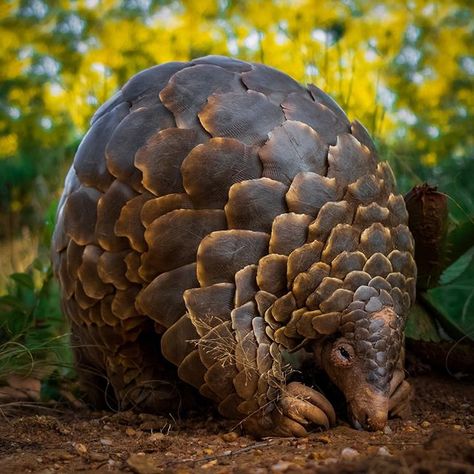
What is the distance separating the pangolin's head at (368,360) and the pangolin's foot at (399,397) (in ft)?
0.33

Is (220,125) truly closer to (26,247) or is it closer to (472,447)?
(472,447)

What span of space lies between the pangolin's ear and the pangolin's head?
0.07 feet

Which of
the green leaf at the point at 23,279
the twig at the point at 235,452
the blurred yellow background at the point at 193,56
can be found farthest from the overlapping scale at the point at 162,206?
the blurred yellow background at the point at 193,56

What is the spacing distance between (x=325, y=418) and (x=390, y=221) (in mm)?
704

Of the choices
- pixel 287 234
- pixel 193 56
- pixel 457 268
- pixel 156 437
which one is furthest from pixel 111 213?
pixel 193 56

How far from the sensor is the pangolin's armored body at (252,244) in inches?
95.7

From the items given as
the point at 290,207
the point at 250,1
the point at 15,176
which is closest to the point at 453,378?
the point at 290,207

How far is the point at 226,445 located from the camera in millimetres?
2375

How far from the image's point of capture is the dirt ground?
1814 millimetres

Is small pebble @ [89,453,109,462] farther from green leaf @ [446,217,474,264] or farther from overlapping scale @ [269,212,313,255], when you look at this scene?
green leaf @ [446,217,474,264]

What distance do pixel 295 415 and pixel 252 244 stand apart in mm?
563

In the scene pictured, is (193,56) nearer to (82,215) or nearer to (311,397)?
(82,215)

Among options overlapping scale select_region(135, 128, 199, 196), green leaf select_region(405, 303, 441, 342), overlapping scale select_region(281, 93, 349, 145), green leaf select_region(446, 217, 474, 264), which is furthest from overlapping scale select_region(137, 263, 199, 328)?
green leaf select_region(446, 217, 474, 264)

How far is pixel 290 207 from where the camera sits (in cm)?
248
